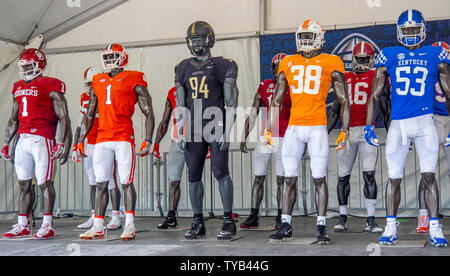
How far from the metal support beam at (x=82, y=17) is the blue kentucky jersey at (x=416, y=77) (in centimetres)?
654

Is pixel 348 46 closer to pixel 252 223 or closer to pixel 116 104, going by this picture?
pixel 252 223

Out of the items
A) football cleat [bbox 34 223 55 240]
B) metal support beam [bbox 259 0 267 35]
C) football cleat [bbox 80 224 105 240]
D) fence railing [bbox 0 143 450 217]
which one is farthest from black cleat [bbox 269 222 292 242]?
metal support beam [bbox 259 0 267 35]

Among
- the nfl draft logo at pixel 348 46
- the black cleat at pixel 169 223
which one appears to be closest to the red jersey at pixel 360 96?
the nfl draft logo at pixel 348 46

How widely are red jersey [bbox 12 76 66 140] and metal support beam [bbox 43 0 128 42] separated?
4.02 meters

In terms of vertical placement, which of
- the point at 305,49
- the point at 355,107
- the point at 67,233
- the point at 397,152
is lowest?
the point at 67,233

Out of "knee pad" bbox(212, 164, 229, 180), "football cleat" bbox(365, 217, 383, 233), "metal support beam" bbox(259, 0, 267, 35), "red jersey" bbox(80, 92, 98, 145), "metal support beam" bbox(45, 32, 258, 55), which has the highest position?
"metal support beam" bbox(259, 0, 267, 35)

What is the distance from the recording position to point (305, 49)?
5.32 meters

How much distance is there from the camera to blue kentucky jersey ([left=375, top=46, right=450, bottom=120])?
496 cm

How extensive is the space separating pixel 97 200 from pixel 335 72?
2848mm

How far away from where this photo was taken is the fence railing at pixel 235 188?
349 inches

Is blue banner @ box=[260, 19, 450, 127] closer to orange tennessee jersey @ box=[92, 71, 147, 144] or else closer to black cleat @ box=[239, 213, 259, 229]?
black cleat @ box=[239, 213, 259, 229]

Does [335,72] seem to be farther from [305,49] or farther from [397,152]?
[397,152]

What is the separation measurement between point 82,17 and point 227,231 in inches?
243
